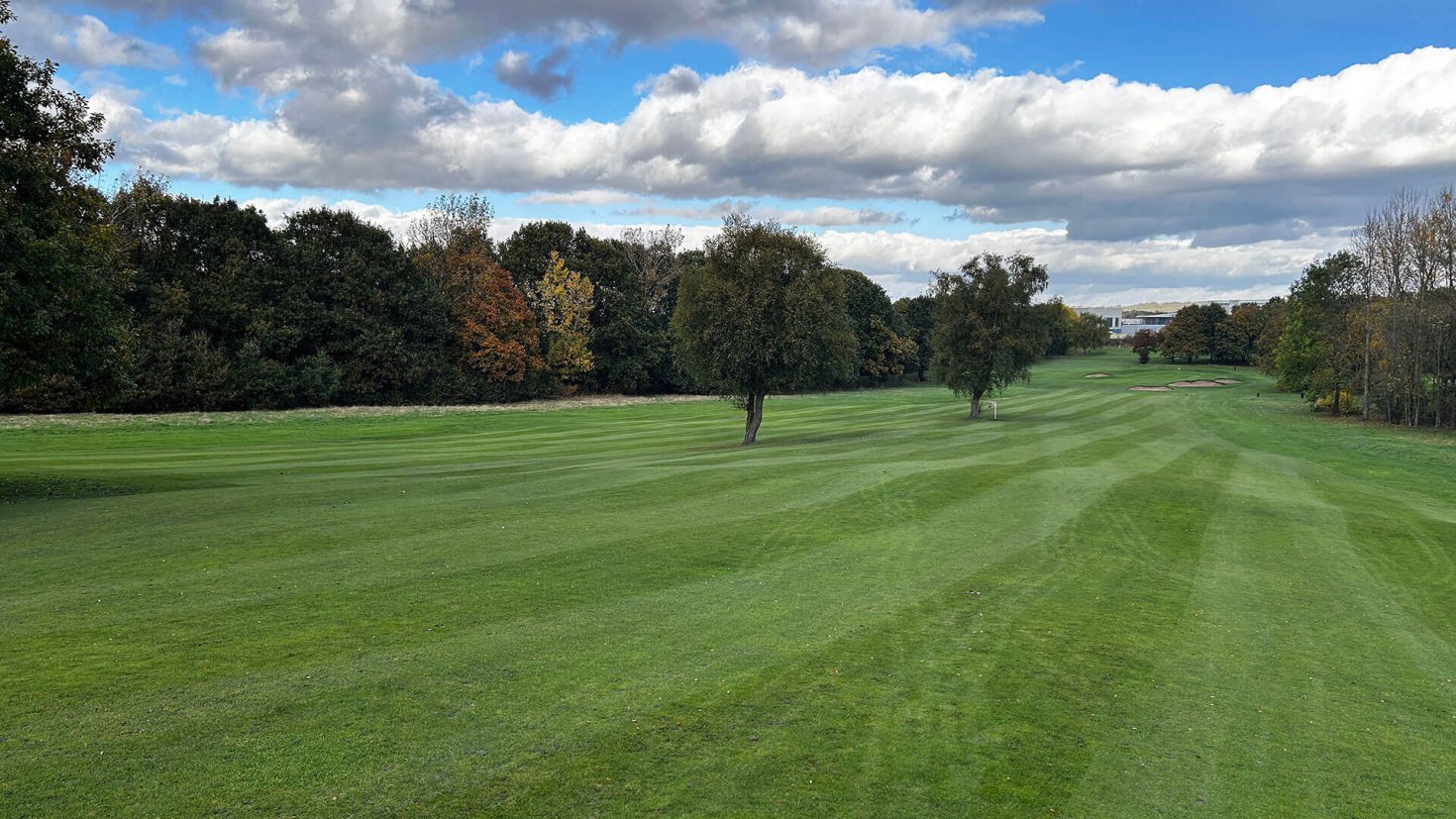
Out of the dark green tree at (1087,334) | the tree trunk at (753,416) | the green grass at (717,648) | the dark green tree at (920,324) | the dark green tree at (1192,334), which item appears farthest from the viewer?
the dark green tree at (1087,334)

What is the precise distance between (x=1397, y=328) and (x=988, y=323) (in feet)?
86.1

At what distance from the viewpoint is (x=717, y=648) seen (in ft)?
29.3

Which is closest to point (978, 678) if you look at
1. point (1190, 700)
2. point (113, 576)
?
point (1190, 700)

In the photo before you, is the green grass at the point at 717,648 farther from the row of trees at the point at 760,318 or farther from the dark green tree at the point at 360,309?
the dark green tree at the point at 360,309

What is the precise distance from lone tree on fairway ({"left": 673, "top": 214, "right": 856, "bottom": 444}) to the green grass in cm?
1351

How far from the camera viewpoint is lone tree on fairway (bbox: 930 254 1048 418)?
48.8 metres

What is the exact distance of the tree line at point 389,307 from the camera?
17.9 meters

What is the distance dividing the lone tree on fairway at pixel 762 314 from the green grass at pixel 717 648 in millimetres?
13510

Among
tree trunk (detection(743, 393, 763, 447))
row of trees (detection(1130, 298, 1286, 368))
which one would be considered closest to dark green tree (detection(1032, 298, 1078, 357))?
row of trees (detection(1130, 298, 1286, 368))

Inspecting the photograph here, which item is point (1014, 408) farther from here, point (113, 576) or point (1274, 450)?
point (113, 576)

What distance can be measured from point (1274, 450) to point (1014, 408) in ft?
83.4

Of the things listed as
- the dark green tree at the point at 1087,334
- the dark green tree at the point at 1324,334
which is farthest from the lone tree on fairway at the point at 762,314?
the dark green tree at the point at 1087,334

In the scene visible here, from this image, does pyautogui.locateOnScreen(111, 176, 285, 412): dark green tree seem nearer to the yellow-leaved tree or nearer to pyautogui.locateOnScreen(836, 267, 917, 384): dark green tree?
the yellow-leaved tree

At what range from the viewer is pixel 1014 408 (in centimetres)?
6138
